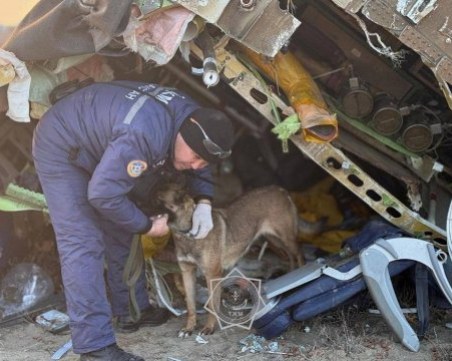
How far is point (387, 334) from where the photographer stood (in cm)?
509

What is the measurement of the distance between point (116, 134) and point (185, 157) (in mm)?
513

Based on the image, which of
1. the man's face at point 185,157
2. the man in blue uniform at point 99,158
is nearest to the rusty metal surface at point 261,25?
the man in blue uniform at point 99,158

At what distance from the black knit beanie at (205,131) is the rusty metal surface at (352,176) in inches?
31.8

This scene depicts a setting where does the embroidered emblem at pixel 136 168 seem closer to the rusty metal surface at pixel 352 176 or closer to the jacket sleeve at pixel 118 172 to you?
the jacket sleeve at pixel 118 172

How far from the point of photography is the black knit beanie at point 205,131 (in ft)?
14.5

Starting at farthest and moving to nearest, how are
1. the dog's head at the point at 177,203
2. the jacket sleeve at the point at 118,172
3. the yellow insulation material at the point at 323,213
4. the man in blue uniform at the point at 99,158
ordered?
1. the yellow insulation material at the point at 323,213
2. the dog's head at the point at 177,203
3. the man in blue uniform at the point at 99,158
4. the jacket sleeve at the point at 118,172

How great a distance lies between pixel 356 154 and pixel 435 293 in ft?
4.04

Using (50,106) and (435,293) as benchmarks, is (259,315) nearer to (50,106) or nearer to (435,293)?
(435,293)

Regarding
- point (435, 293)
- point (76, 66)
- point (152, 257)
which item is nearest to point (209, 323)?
point (152, 257)

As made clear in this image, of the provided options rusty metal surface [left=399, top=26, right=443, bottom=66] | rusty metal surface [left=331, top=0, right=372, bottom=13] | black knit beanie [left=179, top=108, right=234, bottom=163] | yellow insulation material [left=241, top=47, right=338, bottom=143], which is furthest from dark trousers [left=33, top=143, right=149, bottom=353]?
rusty metal surface [left=399, top=26, right=443, bottom=66]

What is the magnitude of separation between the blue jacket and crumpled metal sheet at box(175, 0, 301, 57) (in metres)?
0.56

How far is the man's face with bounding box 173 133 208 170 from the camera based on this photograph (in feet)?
14.8

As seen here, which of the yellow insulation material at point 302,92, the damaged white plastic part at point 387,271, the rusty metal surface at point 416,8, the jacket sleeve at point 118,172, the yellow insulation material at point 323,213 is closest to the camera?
the jacket sleeve at point 118,172

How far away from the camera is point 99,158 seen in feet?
15.0
